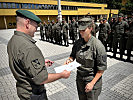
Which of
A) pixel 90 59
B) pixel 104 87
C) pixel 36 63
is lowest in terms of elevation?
pixel 104 87

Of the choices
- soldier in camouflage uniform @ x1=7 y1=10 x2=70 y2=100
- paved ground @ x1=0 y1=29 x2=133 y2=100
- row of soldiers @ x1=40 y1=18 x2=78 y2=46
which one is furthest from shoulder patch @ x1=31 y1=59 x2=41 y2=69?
row of soldiers @ x1=40 y1=18 x2=78 y2=46

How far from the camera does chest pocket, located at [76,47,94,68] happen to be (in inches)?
72.1

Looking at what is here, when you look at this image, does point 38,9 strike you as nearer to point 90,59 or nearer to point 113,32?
point 113,32

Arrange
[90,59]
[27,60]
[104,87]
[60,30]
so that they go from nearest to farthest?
[27,60], [90,59], [104,87], [60,30]

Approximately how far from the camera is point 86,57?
185 cm

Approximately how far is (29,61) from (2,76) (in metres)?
4.35

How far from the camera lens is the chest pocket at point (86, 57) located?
72.1 inches

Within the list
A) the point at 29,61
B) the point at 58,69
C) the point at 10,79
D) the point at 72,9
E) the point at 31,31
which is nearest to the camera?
the point at 29,61

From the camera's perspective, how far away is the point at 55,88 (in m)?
3.77

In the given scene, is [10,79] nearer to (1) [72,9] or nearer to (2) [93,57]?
(2) [93,57]

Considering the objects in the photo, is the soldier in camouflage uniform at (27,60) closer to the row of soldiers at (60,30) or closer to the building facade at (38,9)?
the row of soldiers at (60,30)

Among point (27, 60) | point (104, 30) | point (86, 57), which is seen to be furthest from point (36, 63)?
point (104, 30)

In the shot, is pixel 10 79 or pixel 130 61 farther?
pixel 130 61

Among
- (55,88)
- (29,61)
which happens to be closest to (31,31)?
(29,61)
